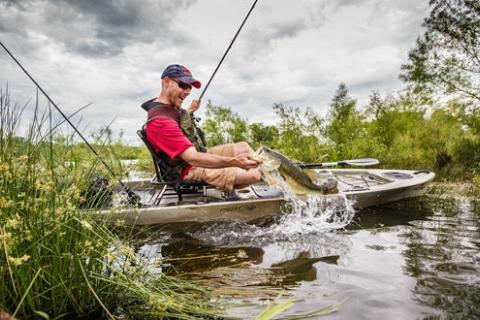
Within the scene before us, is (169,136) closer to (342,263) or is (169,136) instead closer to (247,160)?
(247,160)

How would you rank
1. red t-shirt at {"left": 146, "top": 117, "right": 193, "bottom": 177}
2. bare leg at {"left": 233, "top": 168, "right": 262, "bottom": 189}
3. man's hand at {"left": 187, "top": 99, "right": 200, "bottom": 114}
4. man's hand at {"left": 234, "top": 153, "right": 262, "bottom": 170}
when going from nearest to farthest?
1. man's hand at {"left": 234, "top": 153, "right": 262, "bottom": 170}
2. red t-shirt at {"left": 146, "top": 117, "right": 193, "bottom": 177}
3. bare leg at {"left": 233, "top": 168, "right": 262, "bottom": 189}
4. man's hand at {"left": 187, "top": 99, "right": 200, "bottom": 114}

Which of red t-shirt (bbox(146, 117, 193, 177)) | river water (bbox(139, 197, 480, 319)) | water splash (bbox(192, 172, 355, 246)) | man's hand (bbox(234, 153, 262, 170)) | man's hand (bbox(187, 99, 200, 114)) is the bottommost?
river water (bbox(139, 197, 480, 319))

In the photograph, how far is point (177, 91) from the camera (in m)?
4.50

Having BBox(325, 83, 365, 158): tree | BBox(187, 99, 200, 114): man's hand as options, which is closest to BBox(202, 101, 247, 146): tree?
BBox(325, 83, 365, 158): tree

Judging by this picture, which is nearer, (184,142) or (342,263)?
(342,263)

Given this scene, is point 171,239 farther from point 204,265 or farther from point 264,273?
point 264,273

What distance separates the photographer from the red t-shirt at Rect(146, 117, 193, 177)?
419 cm

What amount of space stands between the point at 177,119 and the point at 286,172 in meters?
1.65

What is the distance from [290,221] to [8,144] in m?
3.70

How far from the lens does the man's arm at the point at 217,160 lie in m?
3.88

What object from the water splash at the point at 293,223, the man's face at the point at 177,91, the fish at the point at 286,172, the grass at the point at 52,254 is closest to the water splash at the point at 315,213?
the water splash at the point at 293,223

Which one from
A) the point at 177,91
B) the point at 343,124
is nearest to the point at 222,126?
the point at 343,124

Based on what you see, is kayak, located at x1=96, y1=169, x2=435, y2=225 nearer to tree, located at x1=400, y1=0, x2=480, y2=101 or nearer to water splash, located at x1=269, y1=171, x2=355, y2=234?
water splash, located at x1=269, y1=171, x2=355, y2=234

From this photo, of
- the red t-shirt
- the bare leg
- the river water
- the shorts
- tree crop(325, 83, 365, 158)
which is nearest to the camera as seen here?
the river water
